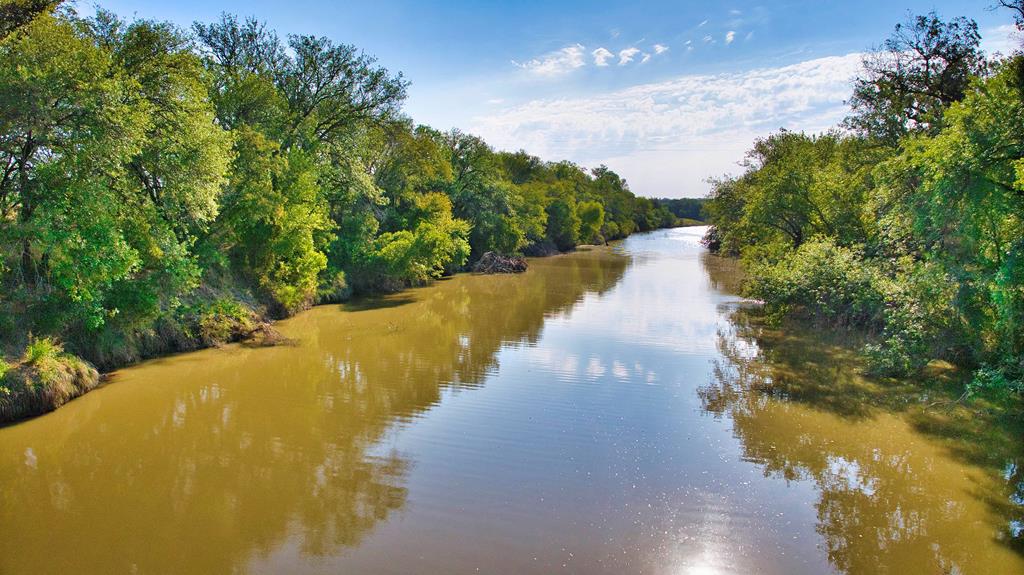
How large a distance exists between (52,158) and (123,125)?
5.42 ft

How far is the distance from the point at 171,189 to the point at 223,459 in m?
7.99

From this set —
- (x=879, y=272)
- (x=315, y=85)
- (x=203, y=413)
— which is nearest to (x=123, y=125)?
(x=203, y=413)

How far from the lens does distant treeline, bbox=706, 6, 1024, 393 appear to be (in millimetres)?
10539

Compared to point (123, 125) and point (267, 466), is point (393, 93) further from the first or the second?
point (267, 466)

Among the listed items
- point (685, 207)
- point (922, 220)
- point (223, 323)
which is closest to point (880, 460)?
point (922, 220)

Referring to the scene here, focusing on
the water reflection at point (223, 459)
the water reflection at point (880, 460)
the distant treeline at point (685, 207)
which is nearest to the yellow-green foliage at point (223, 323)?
the water reflection at point (223, 459)

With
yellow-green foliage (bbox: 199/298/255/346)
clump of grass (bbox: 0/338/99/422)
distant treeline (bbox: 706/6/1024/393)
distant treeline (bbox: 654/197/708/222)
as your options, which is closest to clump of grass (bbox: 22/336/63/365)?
clump of grass (bbox: 0/338/99/422)

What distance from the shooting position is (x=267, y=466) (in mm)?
9430

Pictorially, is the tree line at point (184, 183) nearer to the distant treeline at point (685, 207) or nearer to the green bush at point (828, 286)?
the green bush at point (828, 286)

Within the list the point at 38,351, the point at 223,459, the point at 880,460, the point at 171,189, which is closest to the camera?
the point at 223,459

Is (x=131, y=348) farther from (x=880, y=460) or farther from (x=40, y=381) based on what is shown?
(x=880, y=460)

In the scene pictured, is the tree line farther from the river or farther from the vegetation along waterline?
the river

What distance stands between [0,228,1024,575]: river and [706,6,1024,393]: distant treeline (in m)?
1.70

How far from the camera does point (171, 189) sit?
47.7ft
